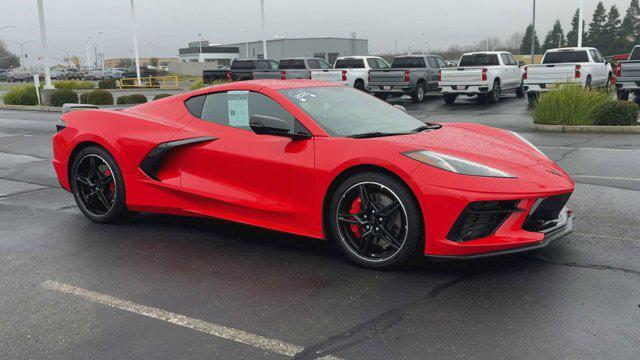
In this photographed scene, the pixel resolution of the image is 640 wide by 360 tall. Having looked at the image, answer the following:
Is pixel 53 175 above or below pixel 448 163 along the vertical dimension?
below

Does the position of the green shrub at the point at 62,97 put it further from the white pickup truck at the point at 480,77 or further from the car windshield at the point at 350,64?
the white pickup truck at the point at 480,77

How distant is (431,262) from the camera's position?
4379mm

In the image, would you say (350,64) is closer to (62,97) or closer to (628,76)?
(628,76)

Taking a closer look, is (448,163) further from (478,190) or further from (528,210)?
(528,210)

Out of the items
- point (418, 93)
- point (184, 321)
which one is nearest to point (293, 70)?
point (418, 93)

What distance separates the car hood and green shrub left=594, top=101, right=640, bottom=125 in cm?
919

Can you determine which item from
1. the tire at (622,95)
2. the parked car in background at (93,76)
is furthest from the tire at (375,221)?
the parked car in background at (93,76)

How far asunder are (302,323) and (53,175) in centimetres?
680

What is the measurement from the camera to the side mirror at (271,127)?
447cm

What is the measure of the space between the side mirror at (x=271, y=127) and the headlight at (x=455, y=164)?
0.95 meters

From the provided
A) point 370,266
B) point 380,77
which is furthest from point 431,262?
point 380,77

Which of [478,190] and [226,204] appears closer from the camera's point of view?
[478,190]

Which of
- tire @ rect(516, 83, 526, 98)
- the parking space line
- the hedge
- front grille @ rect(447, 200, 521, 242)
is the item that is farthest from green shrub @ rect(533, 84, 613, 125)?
the hedge

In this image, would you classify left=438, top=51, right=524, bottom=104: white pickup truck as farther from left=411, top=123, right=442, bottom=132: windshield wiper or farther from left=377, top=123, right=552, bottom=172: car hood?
left=377, top=123, right=552, bottom=172: car hood
